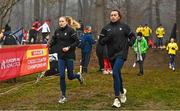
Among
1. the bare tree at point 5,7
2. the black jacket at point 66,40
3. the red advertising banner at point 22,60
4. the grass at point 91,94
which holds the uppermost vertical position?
the bare tree at point 5,7

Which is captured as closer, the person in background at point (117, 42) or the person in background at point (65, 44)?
the person in background at point (117, 42)

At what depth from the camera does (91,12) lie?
208 ft

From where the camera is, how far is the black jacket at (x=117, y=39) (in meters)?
10.1

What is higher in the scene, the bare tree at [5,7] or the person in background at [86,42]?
the bare tree at [5,7]

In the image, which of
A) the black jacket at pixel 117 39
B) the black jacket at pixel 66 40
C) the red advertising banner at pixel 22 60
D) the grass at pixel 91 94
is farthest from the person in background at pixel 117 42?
the red advertising banner at pixel 22 60

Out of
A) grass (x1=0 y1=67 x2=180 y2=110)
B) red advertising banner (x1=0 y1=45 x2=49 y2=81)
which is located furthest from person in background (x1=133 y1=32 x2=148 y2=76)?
red advertising banner (x1=0 y1=45 x2=49 y2=81)

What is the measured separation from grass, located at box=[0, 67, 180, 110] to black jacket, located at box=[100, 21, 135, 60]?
49.7 inches

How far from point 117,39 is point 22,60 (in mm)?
5007

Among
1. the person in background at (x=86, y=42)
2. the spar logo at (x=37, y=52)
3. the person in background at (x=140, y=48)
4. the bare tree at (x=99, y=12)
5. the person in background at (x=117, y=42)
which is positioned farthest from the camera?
the bare tree at (x=99, y=12)

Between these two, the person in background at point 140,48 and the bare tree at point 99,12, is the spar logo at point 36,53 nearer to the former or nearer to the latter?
the person in background at point 140,48

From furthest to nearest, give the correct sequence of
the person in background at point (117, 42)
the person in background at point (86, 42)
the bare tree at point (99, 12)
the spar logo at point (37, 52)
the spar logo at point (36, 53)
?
1. the bare tree at point (99, 12)
2. the person in background at point (86, 42)
3. the spar logo at point (37, 52)
4. the spar logo at point (36, 53)
5. the person in background at point (117, 42)

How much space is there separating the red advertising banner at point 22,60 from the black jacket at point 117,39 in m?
3.58

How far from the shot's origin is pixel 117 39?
10086 mm

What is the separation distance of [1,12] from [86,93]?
8.28 m
